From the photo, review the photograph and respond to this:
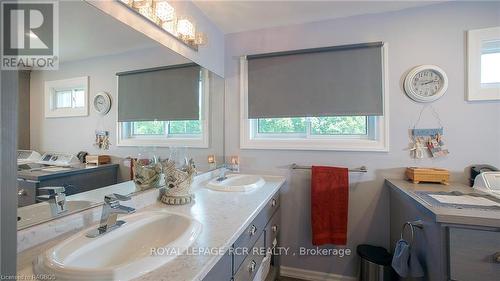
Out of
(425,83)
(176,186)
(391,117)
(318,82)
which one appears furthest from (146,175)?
(425,83)

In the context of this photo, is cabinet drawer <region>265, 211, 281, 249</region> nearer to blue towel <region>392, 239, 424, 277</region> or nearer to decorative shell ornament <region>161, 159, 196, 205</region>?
decorative shell ornament <region>161, 159, 196, 205</region>

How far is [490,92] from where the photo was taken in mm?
1520

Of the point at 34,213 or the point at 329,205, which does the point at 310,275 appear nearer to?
the point at 329,205

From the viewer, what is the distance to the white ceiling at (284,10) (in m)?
1.63

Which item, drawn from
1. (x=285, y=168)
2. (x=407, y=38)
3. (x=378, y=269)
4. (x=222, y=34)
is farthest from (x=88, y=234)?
(x=407, y=38)

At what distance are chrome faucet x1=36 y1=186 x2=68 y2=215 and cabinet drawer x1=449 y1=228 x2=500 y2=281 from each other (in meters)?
1.65

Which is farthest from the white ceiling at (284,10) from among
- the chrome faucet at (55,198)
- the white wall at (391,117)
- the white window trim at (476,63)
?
the chrome faucet at (55,198)

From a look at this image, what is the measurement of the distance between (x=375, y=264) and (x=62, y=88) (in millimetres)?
2057

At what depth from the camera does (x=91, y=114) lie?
0.98 meters

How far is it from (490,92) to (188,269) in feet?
7.20

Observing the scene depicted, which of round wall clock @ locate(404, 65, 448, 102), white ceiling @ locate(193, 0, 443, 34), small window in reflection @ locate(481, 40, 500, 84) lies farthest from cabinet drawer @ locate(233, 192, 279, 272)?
small window in reflection @ locate(481, 40, 500, 84)

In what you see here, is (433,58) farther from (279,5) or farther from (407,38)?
(279,5)

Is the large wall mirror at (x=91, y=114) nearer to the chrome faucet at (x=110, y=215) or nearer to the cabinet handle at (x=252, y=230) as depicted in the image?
the chrome faucet at (x=110, y=215)

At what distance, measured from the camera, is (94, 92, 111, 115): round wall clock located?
3.27 feet
